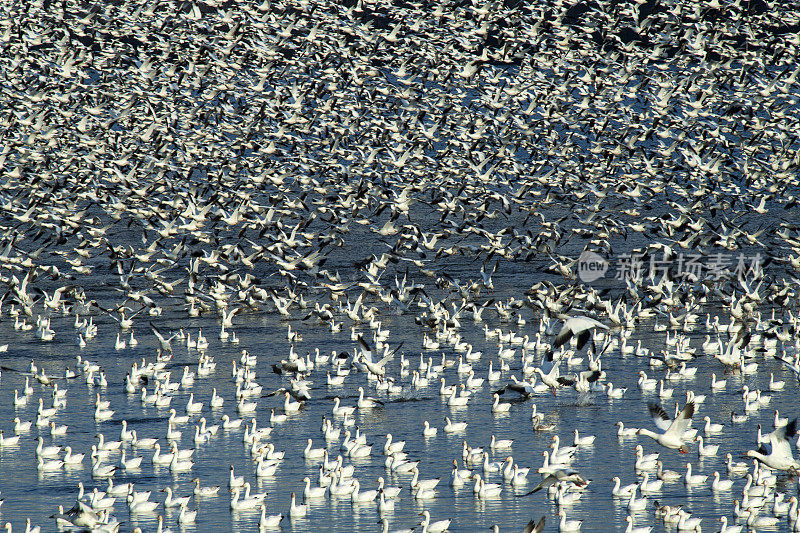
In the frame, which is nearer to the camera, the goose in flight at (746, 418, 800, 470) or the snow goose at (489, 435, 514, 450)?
the goose in flight at (746, 418, 800, 470)

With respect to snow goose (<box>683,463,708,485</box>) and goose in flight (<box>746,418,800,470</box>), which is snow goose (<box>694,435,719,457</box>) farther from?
goose in flight (<box>746,418,800,470</box>)

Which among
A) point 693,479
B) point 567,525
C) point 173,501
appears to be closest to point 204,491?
point 173,501

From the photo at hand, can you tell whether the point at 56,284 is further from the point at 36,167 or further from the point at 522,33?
the point at 522,33

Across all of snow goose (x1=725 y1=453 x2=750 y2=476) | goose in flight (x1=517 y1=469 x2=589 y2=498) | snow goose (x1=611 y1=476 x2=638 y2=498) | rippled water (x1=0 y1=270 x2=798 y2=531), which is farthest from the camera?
snow goose (x1=725 y1=453 x2=750 y2=476)

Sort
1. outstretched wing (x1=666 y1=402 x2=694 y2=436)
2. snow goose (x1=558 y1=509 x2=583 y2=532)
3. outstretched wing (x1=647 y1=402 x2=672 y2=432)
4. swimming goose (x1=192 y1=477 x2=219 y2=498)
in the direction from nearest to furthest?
snow goose (x1=558 y1=509 x2=583 y2=532)
outstretched wing (x1=647 y1=402 x2=672 y2=432)
outstretched wing (x1=666 y1=402 x2=694 y2=436)
swimming goose (x1=192 y1=477 x2=219 y2=498)

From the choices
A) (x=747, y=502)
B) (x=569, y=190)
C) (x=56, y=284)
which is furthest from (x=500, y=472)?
(x=569, y=190)

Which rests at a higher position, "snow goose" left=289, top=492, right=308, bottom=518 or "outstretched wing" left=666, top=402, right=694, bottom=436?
"outstretched wing" left=666, top=402, right=694, bottom=436

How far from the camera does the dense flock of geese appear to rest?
32.0 m

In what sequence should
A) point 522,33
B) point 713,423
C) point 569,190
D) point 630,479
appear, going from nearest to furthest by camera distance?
point 630,479, point 713,423, point 522,33, point 569,190

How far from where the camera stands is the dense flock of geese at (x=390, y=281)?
3195cm

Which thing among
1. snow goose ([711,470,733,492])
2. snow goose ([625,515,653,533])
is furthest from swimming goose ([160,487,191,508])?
snow goose ([711,470,733,492])

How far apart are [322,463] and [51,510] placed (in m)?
7.62

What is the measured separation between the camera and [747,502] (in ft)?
91.5

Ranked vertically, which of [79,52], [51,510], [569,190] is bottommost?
[51,510]
